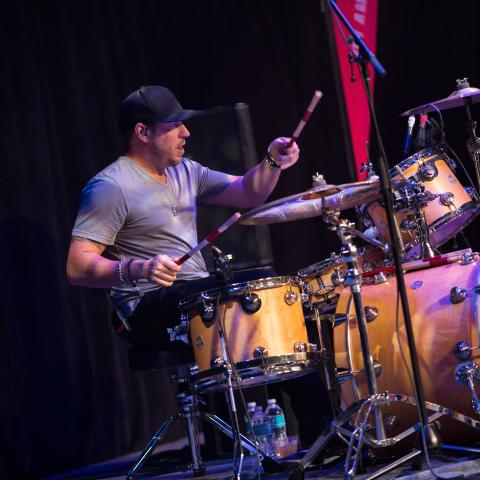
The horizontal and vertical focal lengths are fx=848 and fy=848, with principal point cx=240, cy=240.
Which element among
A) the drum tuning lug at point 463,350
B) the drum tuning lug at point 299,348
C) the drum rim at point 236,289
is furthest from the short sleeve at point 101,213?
the drum tuning lug at point 463,350

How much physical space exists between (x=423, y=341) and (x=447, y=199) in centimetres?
87

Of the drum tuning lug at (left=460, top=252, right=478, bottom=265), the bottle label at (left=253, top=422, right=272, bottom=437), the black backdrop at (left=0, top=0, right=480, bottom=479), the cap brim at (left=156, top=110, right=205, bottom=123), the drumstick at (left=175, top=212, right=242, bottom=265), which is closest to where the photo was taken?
the drumstick at (left=175, top=212, right=242, bottom=265)

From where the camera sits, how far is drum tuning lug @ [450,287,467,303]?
280 cm

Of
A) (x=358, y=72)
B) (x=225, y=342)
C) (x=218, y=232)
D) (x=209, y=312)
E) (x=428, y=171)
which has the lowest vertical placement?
(x=225, y=342)

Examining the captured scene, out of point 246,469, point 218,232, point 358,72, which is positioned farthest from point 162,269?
point 358,72

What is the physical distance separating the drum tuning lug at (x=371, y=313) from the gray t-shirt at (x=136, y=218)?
0.90 meters

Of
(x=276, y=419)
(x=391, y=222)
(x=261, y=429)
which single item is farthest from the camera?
(x=276, y=419)

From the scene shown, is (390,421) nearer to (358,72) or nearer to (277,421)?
(277,421)

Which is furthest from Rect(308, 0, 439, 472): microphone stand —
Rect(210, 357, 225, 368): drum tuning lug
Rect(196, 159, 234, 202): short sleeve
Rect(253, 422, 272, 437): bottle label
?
Rect(253, 422, 272, 437): bottle label

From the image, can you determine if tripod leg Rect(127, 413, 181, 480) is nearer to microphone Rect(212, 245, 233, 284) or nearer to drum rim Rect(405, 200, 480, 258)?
microphone Rect(212, 245, 233, 284)

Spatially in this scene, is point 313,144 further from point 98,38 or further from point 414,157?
point 414,157

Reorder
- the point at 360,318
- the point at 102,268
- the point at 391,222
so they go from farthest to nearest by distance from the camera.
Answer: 1. the point at 102,268
2. the point at 360,318
3. the point at 391,222

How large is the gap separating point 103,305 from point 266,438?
1.28 m

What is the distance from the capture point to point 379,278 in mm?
3020
